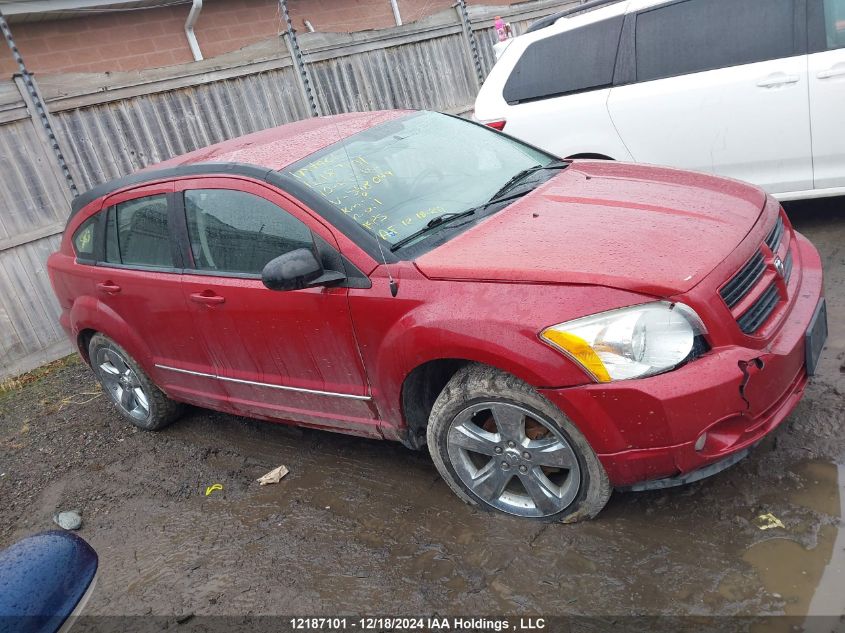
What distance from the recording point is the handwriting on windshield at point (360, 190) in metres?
3.38

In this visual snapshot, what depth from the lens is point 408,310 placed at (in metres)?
3.09

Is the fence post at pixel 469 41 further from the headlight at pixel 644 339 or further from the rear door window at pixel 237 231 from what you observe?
the headlight at pixel 644 339

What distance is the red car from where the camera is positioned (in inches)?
106

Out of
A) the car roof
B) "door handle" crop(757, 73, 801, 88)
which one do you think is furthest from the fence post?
the car roof

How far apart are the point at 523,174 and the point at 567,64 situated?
229cm

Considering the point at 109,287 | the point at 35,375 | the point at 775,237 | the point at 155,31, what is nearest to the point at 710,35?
the point at 775,237

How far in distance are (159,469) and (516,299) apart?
9.57 feet

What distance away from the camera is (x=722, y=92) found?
5129 millimetres

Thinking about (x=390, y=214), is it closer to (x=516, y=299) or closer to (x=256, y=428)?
(x=516, y=299)

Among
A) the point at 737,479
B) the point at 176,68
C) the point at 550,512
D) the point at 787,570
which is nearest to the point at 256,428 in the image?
the point at 550,512

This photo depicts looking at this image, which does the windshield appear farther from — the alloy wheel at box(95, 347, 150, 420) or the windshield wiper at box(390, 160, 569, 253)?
the alloy wheel at box(95, 347, 150, 420)

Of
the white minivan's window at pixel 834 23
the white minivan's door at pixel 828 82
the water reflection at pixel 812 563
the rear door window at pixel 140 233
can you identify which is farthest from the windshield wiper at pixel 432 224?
the white minivan's window at pixel 834 23

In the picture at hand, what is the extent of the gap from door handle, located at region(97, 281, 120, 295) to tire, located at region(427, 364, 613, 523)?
2.37 meters

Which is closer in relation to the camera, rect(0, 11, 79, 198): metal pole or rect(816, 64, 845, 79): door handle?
rect(816, 64, 845, 79): door handle
